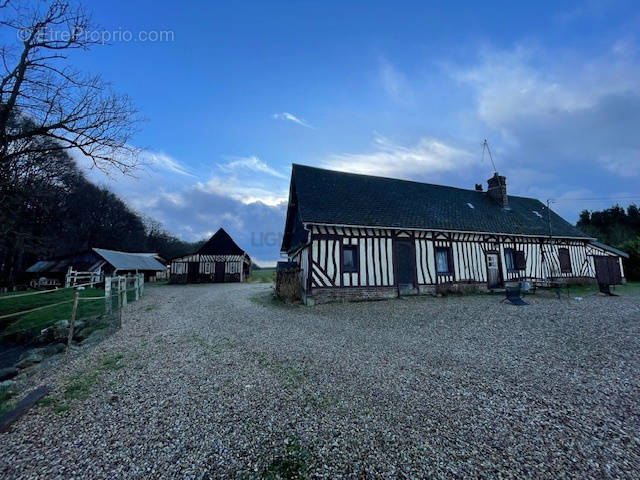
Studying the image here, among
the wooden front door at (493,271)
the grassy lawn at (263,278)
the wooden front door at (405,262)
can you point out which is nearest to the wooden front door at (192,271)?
the grassy lawn at (263,278)

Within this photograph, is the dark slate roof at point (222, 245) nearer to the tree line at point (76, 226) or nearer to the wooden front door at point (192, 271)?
the wooden front door at point (192, 271)

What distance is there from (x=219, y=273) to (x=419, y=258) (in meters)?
19.9

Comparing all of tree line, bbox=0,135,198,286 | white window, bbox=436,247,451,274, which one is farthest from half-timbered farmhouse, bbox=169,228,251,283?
white window, bbox=436,247,451,274

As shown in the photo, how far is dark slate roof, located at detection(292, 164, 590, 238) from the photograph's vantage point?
11.3 meters

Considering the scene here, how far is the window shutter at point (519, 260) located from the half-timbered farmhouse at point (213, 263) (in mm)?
22028

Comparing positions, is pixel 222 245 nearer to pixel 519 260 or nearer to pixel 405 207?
pixel 405 207

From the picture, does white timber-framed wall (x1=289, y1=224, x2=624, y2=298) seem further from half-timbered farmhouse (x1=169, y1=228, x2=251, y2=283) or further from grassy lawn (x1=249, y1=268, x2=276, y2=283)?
half-timbered farmhouse (x1=169, y1=228, x2=251, y2=283)

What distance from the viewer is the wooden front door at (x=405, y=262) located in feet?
37.9

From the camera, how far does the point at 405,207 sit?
13.2m

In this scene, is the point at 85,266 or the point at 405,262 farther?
the point at 85,266

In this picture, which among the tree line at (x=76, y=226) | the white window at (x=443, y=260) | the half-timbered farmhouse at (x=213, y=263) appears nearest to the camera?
the white window at (x=443, y=260)

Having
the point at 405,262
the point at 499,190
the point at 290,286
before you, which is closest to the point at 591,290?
the point at 499,190

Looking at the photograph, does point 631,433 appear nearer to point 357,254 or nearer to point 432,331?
point 432,331

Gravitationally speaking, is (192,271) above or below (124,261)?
below
